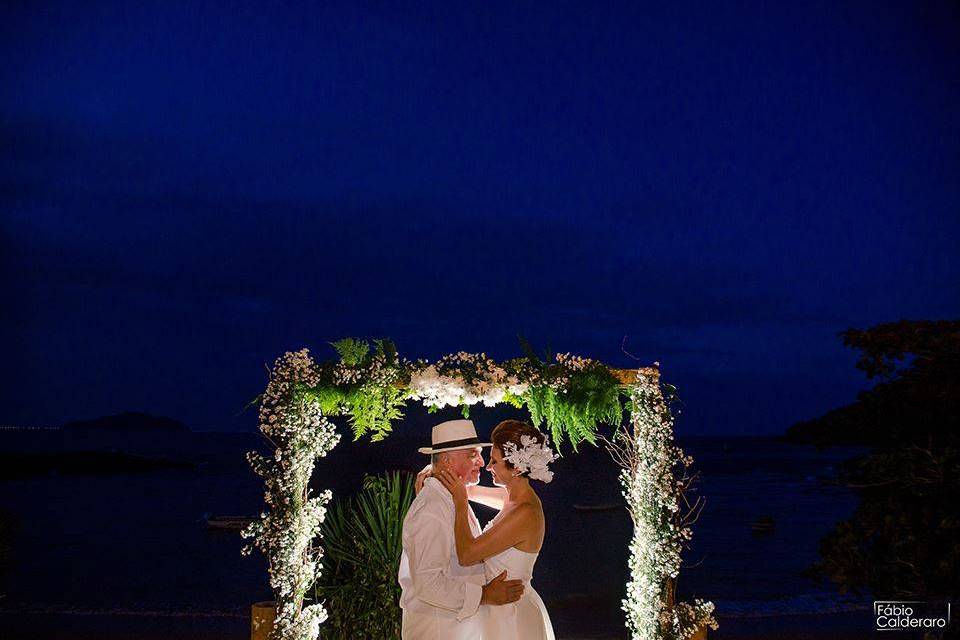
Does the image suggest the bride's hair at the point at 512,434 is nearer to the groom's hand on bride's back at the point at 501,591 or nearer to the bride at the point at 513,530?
the bride at the point at 513,530

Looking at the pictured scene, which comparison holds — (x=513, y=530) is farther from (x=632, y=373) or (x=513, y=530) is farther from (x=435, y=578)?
(x=632, y=373)

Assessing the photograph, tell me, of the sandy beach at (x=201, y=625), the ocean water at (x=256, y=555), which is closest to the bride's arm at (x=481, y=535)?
the ocean water at (x=256, y=555)

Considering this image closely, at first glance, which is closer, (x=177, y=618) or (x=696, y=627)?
(x=696, y=627)

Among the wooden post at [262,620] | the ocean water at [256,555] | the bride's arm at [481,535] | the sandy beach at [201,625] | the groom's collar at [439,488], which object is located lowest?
the ocean water at [256,555]

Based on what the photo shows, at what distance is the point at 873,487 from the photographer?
476 cm

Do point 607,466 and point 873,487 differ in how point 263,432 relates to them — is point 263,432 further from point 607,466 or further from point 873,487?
point 607,466

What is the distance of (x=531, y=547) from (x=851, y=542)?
1.94 meters

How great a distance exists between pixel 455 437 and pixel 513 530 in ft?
2.09

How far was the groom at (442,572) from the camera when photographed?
4.31 meters

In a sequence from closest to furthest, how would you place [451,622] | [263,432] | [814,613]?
[451,622]
[263,432]
[814,613]

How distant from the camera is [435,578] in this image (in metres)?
4.27

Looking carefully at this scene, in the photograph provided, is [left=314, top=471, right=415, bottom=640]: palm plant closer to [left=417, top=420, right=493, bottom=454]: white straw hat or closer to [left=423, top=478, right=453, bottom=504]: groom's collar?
[left=417, top=420, right=493, bottom=454]: white straw hat

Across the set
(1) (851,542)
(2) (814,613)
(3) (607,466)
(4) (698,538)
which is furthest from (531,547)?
(3) (607,466)

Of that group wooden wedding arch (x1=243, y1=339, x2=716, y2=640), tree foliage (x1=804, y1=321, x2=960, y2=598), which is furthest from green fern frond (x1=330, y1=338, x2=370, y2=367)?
tree foliage (x1=804, y1=321, x2=960, y2=598)
